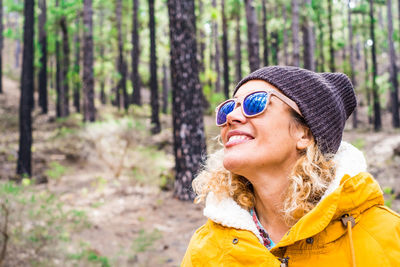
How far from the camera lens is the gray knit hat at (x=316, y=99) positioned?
1.73 metres

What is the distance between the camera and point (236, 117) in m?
1.79

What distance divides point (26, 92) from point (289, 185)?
1068 cm

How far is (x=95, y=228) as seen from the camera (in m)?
6.44

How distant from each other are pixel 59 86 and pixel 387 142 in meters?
18.7

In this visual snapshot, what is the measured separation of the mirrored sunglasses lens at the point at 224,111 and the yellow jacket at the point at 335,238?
0.62 m

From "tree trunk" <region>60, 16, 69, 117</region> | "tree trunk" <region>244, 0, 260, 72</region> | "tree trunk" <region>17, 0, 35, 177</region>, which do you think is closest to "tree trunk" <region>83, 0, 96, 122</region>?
"tree trunk" <region>60, 16, 69, 117</region>

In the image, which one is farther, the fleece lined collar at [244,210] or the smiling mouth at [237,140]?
the smiling mouth at [237,140]

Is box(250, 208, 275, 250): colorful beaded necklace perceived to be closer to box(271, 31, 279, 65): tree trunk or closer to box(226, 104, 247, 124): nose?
box(226, 104, 247, 124): nose

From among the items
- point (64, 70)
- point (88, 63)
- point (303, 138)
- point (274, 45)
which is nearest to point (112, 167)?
point (88, 63)

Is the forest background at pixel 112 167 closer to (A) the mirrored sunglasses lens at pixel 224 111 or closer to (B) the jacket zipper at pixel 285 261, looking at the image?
(A) the mirrored sunglasses lens at pixel 224 111

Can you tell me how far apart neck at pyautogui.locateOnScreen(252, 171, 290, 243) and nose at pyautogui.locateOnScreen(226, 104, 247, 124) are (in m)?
0.32

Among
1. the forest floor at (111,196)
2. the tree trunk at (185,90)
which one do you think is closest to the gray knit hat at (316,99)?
the forest floor at (111,196)

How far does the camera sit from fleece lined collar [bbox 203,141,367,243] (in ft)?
5.29

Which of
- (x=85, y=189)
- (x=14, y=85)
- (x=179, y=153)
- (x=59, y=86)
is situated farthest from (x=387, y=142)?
(x=14, y=85)
